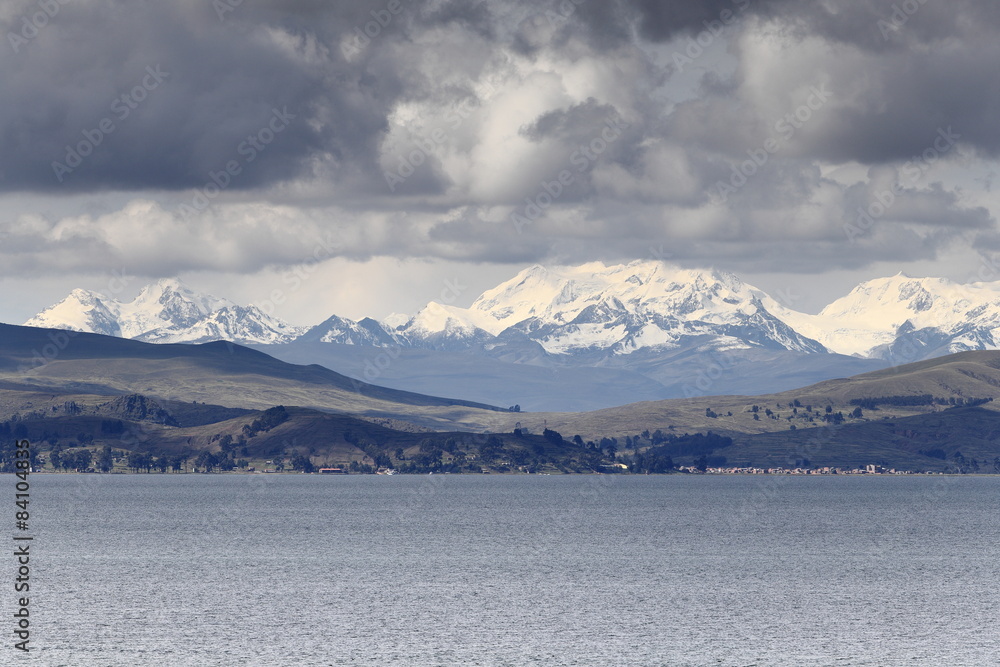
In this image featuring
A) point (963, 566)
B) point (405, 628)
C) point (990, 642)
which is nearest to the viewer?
point (990, 642)

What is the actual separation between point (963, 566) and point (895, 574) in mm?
18788

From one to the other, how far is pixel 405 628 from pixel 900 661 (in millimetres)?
47668

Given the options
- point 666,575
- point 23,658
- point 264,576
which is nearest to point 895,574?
point 666,575

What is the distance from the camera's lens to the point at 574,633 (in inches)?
5059

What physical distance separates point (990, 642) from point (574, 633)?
3906cm

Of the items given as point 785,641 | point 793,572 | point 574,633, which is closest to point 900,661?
point 785,641

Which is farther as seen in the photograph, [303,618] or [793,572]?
[793,572]

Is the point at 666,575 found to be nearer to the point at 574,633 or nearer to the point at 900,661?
the point at 574,633

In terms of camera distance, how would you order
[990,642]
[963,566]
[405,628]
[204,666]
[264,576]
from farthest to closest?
[963,566], [264,576], [405,628], [990,642], [204,666]

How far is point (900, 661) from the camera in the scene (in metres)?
113

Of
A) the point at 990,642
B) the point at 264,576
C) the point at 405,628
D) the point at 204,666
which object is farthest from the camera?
the point at 264,576

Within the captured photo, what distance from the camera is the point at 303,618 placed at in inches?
5418

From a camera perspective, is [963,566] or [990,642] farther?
[963,566]

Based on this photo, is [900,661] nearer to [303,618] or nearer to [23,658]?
[303,618]
